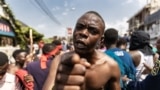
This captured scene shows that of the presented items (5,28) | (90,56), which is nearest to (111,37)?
(90,56)

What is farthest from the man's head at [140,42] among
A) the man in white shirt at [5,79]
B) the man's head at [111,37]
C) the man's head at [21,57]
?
the man in white shirt at [5,79]

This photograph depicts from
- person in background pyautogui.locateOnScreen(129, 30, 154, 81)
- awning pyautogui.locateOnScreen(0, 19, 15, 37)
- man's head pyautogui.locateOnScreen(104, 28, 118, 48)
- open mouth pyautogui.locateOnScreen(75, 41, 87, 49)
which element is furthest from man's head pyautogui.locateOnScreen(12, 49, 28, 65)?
awning pyautogui.locateOnScreen(0, 19, 15, 37)

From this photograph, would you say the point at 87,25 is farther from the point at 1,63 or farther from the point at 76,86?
the point at 1,63

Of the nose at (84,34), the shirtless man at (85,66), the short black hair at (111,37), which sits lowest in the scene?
the short black hair at (111,37)

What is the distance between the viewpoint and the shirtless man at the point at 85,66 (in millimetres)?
2906

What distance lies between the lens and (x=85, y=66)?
301 cm

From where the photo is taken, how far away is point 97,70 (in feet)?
10.5

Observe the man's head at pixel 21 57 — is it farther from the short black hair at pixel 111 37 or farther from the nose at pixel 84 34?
the nose at pixel 84 34

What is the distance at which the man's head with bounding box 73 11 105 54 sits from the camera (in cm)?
294

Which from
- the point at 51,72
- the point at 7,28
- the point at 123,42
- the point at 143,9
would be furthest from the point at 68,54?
the point at 143,9

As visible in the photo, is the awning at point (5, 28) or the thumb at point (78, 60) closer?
the thumb at point (78, 60)

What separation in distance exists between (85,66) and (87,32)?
0.24 meters

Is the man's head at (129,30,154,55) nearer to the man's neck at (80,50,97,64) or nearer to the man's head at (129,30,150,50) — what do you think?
the man's head at (129,30,150,50)

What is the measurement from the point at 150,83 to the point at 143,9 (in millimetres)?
70200
